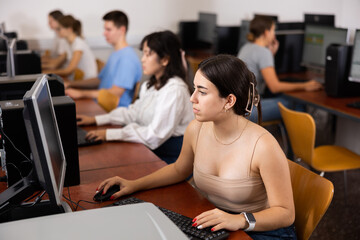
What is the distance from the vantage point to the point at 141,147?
226 centimetres

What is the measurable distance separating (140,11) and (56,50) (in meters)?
1.23

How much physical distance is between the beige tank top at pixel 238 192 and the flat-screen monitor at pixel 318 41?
254 centimetres

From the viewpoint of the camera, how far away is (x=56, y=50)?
580 cm

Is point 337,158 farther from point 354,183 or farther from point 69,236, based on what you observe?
point 69,236

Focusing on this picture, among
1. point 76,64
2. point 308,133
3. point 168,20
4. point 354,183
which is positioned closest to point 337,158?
point 308,133

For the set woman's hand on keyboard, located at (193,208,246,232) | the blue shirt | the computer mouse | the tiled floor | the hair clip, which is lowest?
the tiled floor

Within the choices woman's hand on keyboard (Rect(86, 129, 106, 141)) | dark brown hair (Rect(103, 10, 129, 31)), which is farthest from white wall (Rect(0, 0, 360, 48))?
woman's hand on keyboard (Rect(86, 129, 106, 141))

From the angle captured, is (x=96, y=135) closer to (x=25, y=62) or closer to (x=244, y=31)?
(x=25, y=62)

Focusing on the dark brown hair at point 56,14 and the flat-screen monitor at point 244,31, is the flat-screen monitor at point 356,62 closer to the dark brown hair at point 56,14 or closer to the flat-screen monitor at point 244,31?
the flat-screen monitor at point 244,31

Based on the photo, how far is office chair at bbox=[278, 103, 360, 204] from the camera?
2635 mm

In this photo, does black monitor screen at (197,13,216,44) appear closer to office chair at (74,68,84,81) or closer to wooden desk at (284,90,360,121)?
office chair at (74,68,84,81)

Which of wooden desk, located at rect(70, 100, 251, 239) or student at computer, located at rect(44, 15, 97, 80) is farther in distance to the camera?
student at computer, located at rect(44, 15, 97, 80)

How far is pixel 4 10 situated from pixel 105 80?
8.35 ft

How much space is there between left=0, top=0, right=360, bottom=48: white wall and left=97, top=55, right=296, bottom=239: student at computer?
3.71 metres
